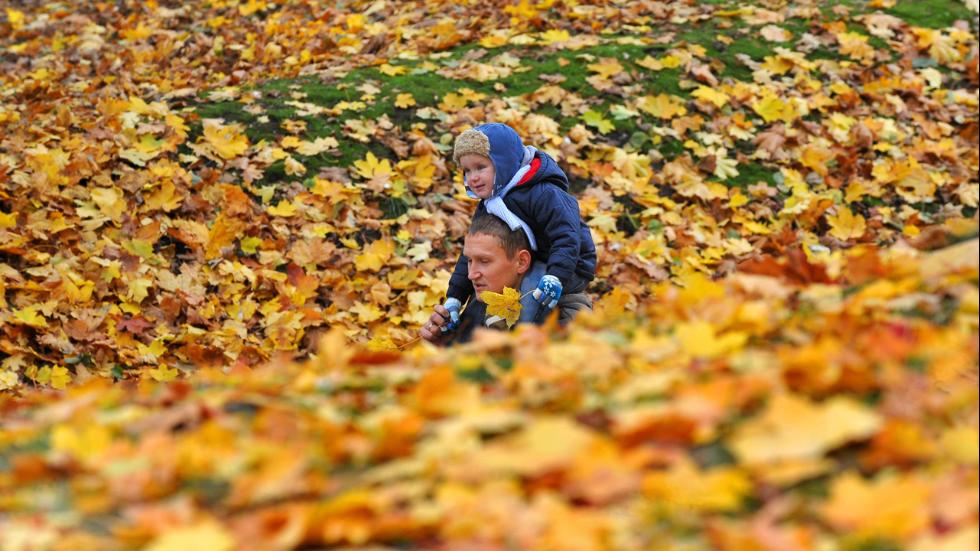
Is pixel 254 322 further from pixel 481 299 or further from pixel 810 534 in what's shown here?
pixel 810 534

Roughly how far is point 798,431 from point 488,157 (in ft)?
9.23

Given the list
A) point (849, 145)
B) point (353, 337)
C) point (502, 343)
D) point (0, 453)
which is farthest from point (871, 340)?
point (849, 145)

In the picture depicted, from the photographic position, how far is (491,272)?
4.21m

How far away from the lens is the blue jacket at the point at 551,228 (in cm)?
424

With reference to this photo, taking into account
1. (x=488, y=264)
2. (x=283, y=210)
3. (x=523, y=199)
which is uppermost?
(x=523, y=199)

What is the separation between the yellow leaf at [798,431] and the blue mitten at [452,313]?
8.76 feet

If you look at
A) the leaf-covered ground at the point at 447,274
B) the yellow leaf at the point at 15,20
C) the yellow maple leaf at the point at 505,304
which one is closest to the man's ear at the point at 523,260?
the yellow maple leaf at the point at 505,304

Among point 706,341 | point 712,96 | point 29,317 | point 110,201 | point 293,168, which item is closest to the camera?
point 706,341

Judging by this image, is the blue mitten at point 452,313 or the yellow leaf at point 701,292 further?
the blue mitten at point 452,313

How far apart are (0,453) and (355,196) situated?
13.8 feet

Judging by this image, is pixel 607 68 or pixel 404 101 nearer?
pixel 404 101

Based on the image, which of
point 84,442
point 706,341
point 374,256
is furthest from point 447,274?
point 84,442

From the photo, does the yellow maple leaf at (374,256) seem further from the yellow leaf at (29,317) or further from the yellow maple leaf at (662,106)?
the yellow maple leaf at (662,106)

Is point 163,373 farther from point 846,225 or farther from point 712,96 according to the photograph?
point 712,96
